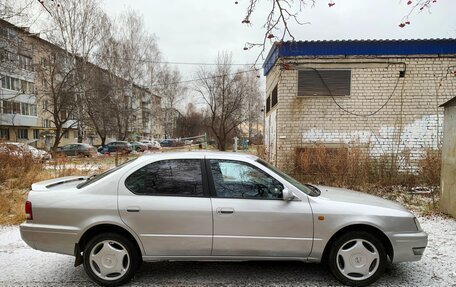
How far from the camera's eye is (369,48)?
10797 millimetres

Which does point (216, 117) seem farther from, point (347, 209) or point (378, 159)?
point (347, 209)

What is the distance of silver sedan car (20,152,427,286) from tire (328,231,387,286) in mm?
11

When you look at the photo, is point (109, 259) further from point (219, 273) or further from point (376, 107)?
point (376, 107)

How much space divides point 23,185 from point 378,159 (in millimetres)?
10550

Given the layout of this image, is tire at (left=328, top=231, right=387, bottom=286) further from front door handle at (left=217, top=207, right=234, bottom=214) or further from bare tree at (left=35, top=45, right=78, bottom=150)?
bare tree at (left=35, top=45, right=78, bottom=150)

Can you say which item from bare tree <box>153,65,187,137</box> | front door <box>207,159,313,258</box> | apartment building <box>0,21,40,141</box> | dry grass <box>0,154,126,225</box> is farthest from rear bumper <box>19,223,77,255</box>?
bare tree <box>153,65,187,137</box>

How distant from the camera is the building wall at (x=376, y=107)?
35.4ft

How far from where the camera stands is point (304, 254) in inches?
147

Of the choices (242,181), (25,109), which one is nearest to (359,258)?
→ (242,181)

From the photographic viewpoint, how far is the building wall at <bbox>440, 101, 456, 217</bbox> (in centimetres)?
645

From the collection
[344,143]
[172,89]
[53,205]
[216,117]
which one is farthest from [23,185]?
[172,89]

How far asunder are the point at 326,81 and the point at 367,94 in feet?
4.64

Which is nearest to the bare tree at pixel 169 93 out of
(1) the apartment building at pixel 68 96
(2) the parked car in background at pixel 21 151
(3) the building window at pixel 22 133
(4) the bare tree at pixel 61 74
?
(1) the apartment building at pixel 68 96

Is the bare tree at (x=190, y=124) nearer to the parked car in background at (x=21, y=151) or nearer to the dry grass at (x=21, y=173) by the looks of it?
the dry grass at (x=21, y=173)
